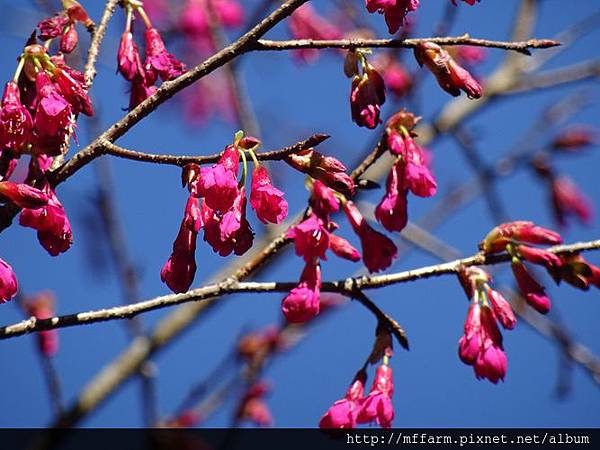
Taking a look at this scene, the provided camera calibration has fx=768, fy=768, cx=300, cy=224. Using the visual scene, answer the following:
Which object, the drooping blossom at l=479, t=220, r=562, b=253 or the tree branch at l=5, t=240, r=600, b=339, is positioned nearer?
the tree branch at l=5, t=240, r=600, b=339

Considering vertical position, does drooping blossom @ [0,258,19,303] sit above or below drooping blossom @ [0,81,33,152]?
below

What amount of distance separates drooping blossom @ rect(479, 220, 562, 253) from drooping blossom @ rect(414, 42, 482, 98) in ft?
1.06

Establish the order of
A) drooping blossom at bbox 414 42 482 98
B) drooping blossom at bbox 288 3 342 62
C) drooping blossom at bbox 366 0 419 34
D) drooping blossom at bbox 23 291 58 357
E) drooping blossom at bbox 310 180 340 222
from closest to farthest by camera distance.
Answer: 1. drooping blossom at bbox 366 0 419 34
2. drooping blossom at bbox 414 42 482 98
3. drooping blossom at bbox 310 180 340 222
4. drooping blossom at bbox 23 291 58 357
5. drooping blossom at bbox 288 3 342 62

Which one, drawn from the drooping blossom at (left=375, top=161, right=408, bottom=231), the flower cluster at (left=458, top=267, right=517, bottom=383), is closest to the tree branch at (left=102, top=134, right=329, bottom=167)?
the drooping blossom at (left=375, top=161, right=408, bottom=231)

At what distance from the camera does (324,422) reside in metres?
1.64

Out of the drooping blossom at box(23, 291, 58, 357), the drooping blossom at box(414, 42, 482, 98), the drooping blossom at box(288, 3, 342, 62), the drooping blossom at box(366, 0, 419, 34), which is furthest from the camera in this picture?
the drooping blossom at box(288, 3, 342, 62)

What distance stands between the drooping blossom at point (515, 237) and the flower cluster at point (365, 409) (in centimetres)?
36

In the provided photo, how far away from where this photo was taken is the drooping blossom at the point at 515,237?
1644mm

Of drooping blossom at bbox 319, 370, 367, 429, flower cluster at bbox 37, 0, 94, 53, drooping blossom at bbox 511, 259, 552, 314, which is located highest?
flower cluster at bbox 37, 0, 94, 53

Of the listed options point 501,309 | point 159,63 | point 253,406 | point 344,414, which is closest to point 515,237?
point 501,309

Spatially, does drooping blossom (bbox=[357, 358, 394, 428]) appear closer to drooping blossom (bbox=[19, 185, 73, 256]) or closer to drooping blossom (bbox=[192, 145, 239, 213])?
drooping blossom (bbox=[192, 145, 239, 213])

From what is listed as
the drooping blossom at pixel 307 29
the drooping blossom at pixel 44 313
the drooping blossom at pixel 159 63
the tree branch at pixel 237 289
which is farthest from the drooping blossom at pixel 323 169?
the drooping blossom at pixel 307 29

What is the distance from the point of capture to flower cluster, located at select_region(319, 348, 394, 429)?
1637 millimetres

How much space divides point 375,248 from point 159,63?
611 mm
